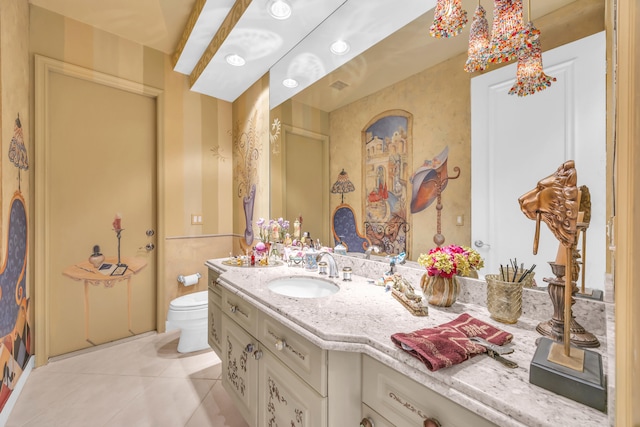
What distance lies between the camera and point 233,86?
271cm

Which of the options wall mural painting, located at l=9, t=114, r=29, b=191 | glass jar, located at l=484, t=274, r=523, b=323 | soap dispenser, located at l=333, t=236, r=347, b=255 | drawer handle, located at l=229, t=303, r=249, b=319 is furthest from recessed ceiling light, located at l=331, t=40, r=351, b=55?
wall mural painting, located at l=9, t=114, r=29, b=191

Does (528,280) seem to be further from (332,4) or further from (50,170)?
(50,170)

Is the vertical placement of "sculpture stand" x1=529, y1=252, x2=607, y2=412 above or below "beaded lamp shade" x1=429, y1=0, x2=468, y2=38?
below

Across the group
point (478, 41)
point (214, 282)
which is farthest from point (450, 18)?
point (214, 282)

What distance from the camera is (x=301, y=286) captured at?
154cm

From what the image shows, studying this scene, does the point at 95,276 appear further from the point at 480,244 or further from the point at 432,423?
the point at 480,244

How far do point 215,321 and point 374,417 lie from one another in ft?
4.90

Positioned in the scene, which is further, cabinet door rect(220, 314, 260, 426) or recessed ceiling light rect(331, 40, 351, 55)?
recessed ceiling light rect(331, 40, 351, 55)

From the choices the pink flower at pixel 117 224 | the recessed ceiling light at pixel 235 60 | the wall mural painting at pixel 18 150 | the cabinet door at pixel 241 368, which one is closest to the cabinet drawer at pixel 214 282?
the cabinet door at pixel 241 368

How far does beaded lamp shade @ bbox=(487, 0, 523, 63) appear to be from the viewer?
36.9 inches

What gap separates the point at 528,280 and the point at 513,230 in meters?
0.18

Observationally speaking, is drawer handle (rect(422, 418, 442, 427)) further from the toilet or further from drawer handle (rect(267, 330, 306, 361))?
the toilet

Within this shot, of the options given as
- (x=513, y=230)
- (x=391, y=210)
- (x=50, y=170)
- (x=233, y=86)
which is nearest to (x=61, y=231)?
(x=50, y=170)

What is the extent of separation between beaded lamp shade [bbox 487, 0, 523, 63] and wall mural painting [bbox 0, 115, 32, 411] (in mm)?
2719
